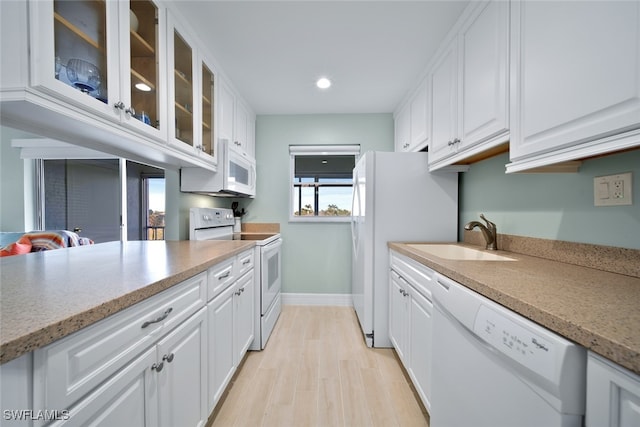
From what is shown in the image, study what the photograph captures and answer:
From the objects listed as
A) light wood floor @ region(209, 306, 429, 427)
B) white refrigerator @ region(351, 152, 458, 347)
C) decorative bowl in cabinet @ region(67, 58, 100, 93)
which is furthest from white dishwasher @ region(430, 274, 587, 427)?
decorative bowl in cabinet @ region(67, 58, 100, 93)

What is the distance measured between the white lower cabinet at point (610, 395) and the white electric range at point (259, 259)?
1.91 meters

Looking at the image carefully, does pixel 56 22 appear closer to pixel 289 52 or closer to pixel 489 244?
pixel 289 52

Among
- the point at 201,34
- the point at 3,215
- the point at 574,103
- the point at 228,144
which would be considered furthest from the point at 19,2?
the point at 574,103

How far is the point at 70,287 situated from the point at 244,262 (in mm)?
1114

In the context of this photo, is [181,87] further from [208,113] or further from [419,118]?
[419,118]

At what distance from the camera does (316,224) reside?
3.12 metres

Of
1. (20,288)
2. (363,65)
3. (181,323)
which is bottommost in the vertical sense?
(181,323)

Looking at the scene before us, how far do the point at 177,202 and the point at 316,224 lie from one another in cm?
163

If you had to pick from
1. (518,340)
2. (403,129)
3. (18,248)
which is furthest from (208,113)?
(518,340)

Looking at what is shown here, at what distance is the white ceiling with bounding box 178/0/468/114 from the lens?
1489 mm

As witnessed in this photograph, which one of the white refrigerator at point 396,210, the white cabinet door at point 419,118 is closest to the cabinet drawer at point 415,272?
the white refrigerator at point 396,210

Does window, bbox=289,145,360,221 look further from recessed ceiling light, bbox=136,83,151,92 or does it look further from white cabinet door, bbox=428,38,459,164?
recessed ceiling light, bbox=136,83,151,92

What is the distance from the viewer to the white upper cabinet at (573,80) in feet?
2.27

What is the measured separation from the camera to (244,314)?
1765 mm
